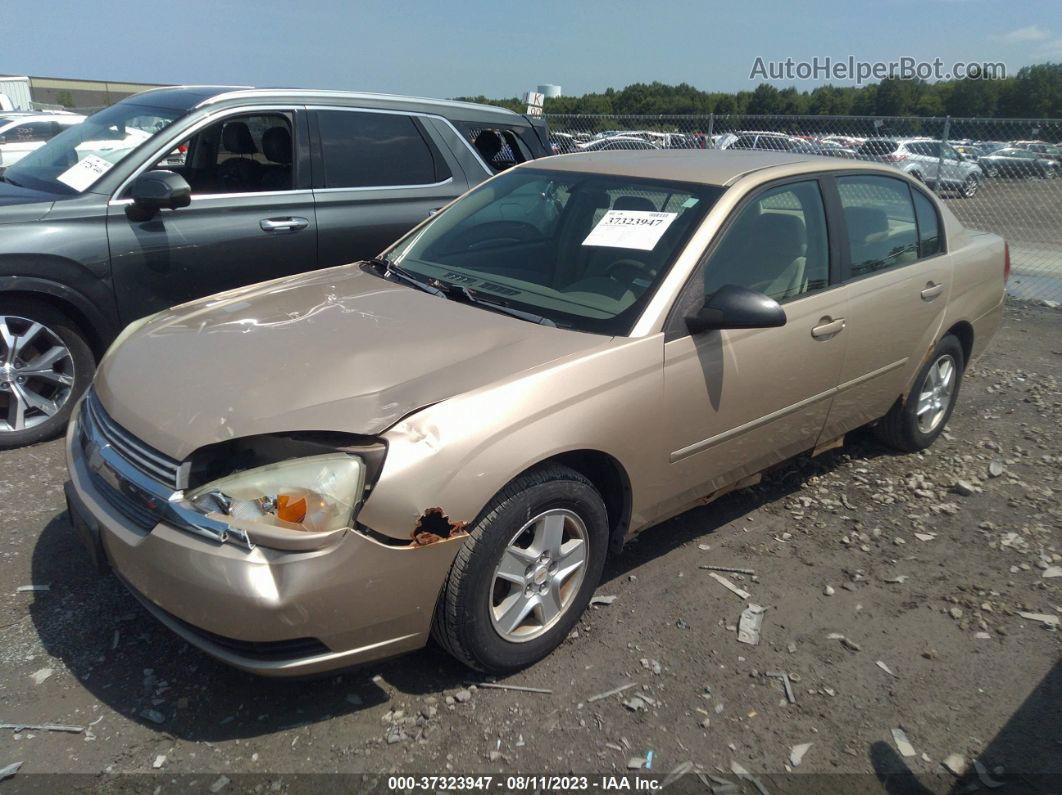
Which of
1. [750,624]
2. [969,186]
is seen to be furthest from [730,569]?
[969,186]

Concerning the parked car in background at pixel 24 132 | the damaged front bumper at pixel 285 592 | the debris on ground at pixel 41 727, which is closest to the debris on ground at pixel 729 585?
the damaged front bumper at pixel 285 592

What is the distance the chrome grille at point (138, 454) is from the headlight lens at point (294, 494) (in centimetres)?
8

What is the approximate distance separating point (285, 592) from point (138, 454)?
72 cm

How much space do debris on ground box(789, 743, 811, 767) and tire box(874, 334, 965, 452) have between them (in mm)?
2487

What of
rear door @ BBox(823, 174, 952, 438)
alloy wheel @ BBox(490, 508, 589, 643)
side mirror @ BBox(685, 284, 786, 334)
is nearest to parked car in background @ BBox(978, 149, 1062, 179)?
rear door @ BBox(823, 174, 952, 438)

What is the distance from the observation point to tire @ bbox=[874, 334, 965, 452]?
4.53 meters

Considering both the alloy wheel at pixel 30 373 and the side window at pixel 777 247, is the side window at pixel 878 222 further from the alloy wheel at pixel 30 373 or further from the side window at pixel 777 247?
the alloy wheel at pixel 30 373

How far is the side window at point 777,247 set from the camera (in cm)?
330

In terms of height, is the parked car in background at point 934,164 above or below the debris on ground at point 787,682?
above

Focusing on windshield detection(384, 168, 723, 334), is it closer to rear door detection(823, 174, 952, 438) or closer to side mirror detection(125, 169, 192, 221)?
rear door detection(823, 174, 952, 438)

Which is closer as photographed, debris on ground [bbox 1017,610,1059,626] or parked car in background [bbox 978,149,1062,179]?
debris on ground [bbox 1017,610,1059,626]

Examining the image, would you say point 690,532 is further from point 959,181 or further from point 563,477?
point 959,181

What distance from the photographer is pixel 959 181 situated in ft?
41.5

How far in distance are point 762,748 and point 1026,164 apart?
13593mm
